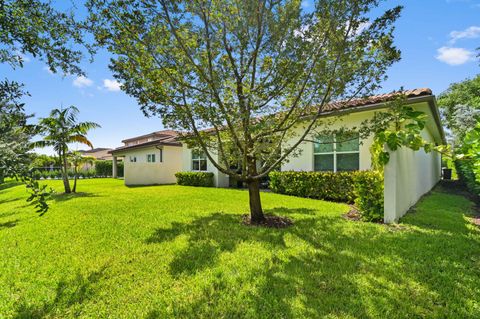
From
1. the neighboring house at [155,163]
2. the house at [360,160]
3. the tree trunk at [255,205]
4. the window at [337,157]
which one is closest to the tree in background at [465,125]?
the house at [360,160]

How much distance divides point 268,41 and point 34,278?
22.0ft

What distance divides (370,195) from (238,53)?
18.2 ft

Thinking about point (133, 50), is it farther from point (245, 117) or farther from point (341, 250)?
point (341, 250)

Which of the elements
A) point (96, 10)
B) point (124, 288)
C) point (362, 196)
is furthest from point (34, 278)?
point (362, 196)

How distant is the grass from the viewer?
323 centimetres

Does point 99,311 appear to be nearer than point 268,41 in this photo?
Yes

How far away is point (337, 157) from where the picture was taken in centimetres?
1204

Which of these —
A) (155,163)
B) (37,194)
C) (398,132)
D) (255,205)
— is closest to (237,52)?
A: (255,205)

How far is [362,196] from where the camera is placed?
7480mm

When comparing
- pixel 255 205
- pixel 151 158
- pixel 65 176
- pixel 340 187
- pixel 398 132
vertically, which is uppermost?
pixel 398 132

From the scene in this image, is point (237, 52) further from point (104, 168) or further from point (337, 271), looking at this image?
point (104, 168)

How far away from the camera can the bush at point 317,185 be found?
10.6m

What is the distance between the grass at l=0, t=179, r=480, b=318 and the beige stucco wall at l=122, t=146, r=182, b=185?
14.2 meters

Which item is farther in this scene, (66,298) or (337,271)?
(337,271)
